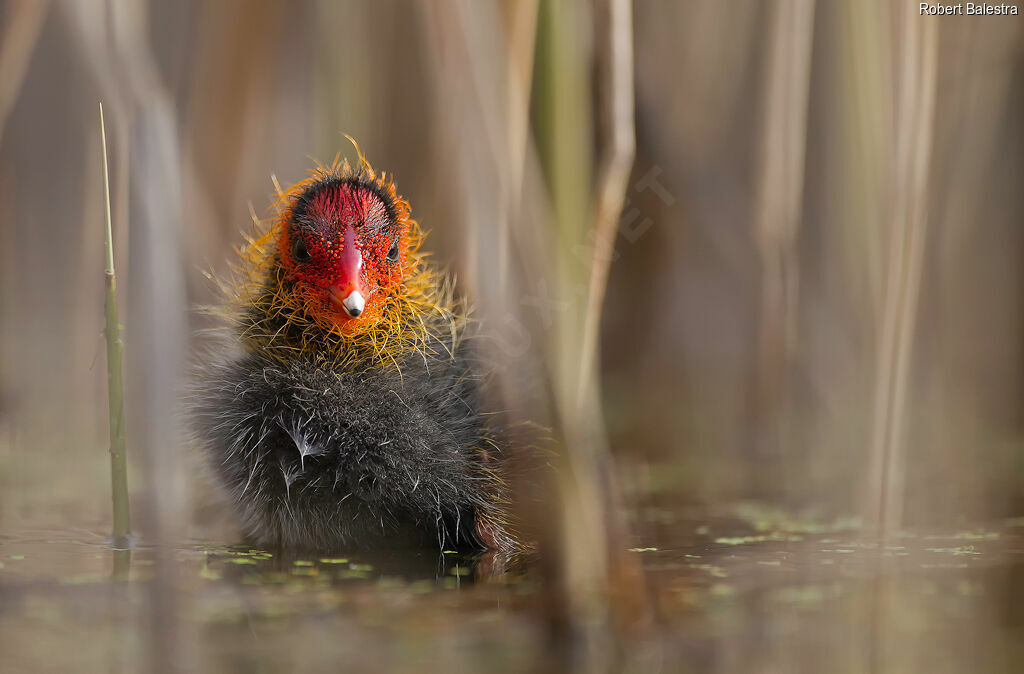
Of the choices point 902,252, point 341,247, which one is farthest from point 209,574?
point 902,252

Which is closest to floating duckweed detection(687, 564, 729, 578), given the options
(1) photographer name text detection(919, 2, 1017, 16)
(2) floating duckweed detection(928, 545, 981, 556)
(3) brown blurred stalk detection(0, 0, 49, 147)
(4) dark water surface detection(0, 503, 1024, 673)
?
(4) dark water surface detection(0, 503, 1024, 673)

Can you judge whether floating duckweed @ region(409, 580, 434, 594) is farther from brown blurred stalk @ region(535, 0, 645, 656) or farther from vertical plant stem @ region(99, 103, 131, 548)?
vertical plant stem @ region(99, 103, 131, 548)

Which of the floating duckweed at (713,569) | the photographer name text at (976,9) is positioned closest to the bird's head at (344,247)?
the floating duckweed at (713,569)

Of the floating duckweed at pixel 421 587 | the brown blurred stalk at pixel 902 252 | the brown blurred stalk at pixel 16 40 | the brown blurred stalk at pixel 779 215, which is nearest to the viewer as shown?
the floating duckweed at pixel 421 587

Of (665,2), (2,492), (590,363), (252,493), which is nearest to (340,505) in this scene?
(252,493)

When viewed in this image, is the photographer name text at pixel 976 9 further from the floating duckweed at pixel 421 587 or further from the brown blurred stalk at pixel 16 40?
the brown blurred stalk at pixel 16 40
